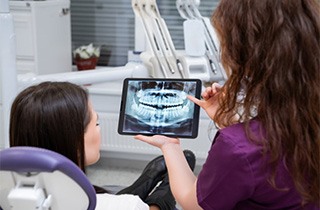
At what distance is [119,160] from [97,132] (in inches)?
66.0

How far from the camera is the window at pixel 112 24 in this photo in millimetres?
2934

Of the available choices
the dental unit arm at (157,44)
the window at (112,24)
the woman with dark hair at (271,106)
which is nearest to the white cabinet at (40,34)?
the window at (112,24)

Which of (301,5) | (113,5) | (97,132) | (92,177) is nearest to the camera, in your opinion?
(301,5)

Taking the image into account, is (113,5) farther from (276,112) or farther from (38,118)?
(276,112)

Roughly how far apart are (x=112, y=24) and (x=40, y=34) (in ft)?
1.91

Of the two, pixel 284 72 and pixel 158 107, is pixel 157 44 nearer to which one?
pixel 158 107

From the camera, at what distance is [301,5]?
0.91 meters

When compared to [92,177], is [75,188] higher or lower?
higher

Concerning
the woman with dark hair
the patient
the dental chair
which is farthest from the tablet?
the dental chair

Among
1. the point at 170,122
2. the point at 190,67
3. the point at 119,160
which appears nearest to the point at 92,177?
the point at 119,160

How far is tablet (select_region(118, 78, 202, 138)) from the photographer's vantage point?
1324 mm

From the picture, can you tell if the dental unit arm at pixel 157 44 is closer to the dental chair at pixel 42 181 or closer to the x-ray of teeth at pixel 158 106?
the x-ray of teeth at pixel 158 106

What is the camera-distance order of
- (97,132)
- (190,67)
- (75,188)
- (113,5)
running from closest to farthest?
(75,188)
(97,132)
(190,67)
(113,5)

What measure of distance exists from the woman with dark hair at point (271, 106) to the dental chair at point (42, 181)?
34 cm
